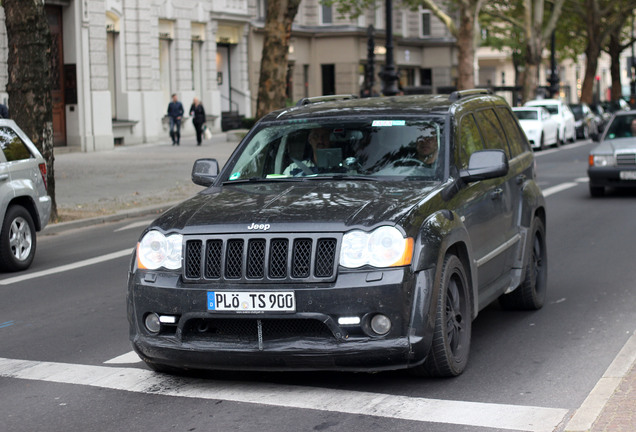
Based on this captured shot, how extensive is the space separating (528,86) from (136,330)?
49279 millimetres

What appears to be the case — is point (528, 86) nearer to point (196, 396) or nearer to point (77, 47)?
point (77, 47)

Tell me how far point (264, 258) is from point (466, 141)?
7.05 ft

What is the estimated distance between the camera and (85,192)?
21.5m

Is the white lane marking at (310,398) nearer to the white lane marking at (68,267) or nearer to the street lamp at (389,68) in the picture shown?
the white lane marking at (68,267)

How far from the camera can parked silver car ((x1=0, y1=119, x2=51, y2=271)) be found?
11.8m

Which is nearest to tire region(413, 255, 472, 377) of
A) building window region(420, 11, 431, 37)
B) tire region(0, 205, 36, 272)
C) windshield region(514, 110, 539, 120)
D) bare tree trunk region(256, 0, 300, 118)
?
tire region(0, 205, 36, 272)

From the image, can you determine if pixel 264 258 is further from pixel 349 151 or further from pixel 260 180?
pixel 349 151

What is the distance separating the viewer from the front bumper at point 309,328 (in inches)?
231

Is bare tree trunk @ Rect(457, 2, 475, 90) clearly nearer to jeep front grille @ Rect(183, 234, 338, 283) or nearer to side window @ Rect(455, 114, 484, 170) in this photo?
side window @ Rect(455, 114, 484, 170)

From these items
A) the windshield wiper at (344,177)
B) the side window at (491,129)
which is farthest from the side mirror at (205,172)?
the side window at (491,129)

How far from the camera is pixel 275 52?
90.5 feet

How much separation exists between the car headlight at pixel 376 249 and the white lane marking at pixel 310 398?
77 cm

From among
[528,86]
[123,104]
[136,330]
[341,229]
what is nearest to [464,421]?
[341,229]

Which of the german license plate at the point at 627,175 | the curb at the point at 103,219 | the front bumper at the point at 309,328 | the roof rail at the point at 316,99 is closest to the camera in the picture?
the front bumper at the point at 309,328
